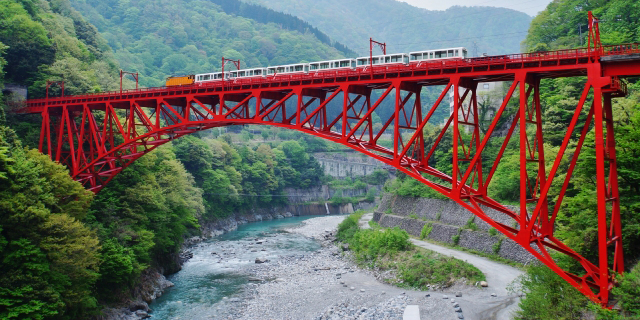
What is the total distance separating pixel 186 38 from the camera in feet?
469

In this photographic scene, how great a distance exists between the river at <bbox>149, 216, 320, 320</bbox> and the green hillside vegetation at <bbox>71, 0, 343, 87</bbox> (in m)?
61.7

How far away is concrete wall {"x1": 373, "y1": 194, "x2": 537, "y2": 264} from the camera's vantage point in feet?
109

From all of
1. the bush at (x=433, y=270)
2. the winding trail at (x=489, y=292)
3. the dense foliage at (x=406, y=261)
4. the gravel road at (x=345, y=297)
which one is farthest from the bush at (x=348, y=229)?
the winding trail at (x=489, y=292)

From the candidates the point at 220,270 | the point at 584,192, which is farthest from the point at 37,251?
the point at 584,192

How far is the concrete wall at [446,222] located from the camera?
33300mm

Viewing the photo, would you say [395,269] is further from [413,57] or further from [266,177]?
[266,177]

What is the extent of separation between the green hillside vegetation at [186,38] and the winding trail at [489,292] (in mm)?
90196

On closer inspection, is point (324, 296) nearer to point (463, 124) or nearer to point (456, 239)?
point (456, 239)

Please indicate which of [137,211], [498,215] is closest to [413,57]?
[498,215]

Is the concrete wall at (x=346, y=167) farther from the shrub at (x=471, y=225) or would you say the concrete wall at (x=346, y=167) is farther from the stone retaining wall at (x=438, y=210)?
the shrub at (x=471, y=225)

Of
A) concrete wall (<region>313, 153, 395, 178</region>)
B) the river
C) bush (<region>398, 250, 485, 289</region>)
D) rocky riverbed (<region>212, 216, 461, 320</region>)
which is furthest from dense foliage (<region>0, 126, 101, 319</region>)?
concrete wall (<region>313, 153, 395, 178</region>)

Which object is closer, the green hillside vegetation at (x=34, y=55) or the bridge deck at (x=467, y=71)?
the bridge deck at (x=467, y=71)

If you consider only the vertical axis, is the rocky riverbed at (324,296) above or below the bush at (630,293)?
below

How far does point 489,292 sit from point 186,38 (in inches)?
5213
